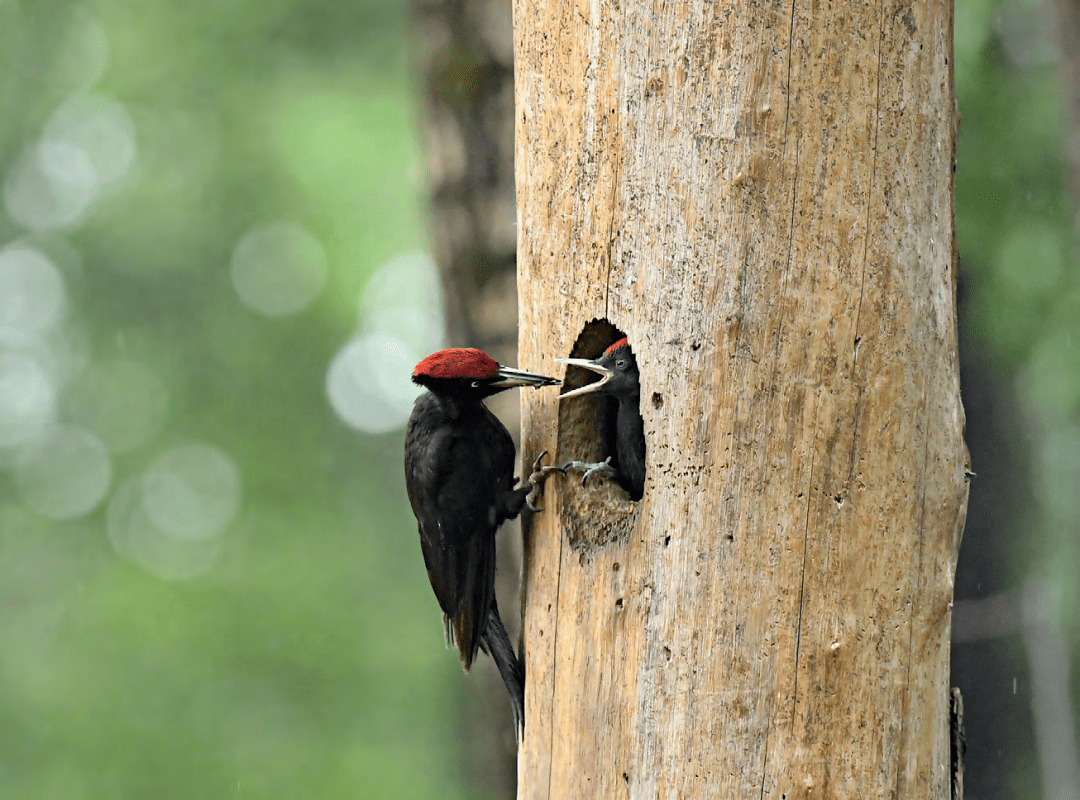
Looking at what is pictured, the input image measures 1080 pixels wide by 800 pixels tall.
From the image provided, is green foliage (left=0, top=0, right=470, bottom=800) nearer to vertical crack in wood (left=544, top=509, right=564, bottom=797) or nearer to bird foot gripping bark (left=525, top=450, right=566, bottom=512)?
bird foot gripping bark (left=525, top=450, right=566, bottom=512)

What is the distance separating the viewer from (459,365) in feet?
6.55

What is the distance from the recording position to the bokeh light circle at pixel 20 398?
6.64 metres

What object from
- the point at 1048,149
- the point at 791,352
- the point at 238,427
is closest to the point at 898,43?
the point at 791,352

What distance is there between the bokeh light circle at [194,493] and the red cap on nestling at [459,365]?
524cm

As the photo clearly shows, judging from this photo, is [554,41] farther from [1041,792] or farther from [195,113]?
[195,113]

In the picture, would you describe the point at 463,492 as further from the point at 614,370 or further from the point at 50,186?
the point at 50,186

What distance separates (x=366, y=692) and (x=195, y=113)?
14.7 ft

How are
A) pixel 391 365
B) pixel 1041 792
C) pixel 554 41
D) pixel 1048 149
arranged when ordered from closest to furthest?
pixel 554 41 < pixel 1041 792 < pixel 1048 149 < pixel 391 365

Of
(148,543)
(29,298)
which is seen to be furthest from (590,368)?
(29,298)

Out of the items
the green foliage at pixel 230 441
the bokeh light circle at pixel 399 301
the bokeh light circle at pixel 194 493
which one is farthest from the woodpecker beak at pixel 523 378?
the bokeh light circle at pixel 194 493

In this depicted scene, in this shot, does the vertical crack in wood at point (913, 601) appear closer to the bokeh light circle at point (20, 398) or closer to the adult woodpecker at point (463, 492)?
the adult woodpecker at point (463, 492)

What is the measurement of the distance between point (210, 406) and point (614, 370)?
5.69m

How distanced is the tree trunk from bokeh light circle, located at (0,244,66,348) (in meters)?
6.27

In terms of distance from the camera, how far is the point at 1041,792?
125 inches
